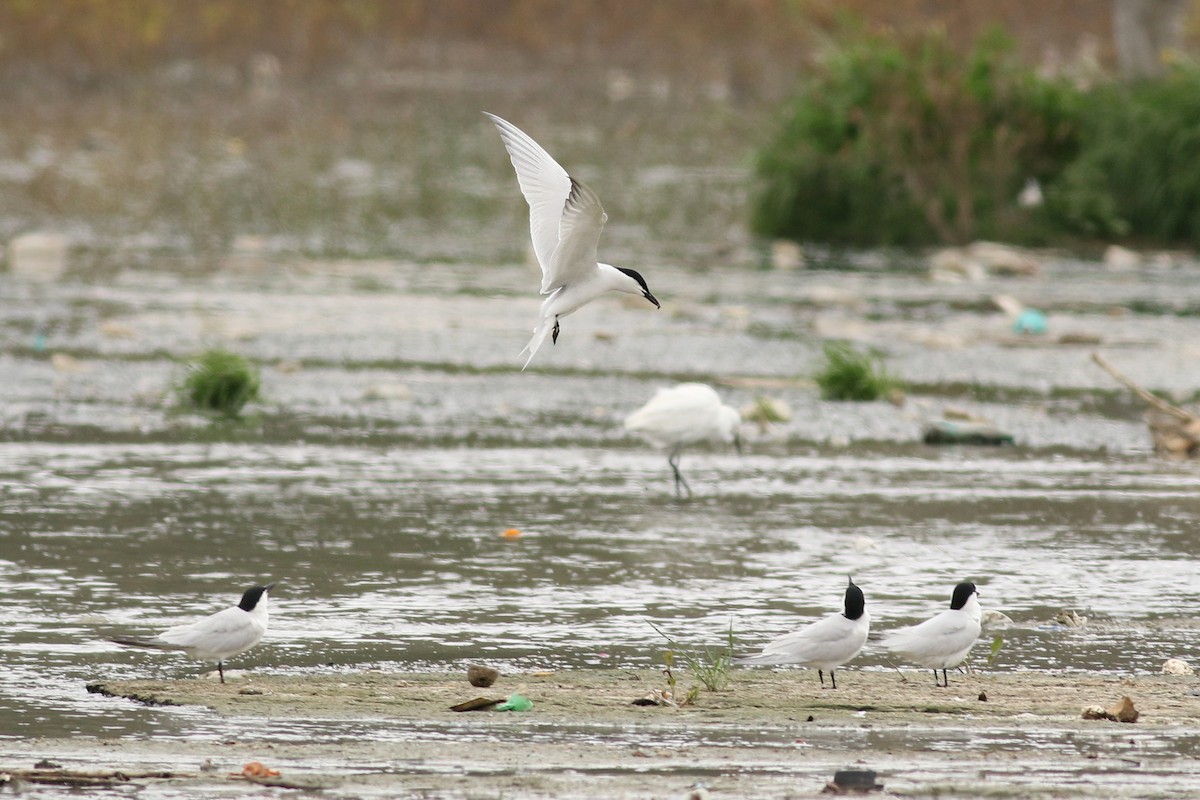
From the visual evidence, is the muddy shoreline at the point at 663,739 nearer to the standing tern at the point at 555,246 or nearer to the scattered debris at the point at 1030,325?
the standing tern at the point at 555,246

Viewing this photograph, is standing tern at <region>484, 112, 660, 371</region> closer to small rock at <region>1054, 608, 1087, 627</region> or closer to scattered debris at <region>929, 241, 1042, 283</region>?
small rock at <region>1054, 608, 1087, 627</region>

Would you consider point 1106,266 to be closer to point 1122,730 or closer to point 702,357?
point 702,357

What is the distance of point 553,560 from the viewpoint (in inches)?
390

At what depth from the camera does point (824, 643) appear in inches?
293

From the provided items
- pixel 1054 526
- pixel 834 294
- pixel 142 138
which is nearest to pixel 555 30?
pixel 142 138

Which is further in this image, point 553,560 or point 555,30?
point 555,30

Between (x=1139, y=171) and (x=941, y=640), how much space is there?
58.7 feet

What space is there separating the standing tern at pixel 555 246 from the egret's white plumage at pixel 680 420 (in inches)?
91.7

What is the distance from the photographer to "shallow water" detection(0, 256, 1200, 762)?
8.45 meters

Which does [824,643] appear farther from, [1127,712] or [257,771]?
[257,771]

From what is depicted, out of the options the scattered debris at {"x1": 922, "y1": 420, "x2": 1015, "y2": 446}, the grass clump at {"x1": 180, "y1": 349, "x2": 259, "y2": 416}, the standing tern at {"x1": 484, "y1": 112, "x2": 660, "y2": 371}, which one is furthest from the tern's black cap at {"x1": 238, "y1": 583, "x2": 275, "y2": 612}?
the scattered debris at {"x1": 922, "y1": 420, "x2": 1015, "y2": 446}

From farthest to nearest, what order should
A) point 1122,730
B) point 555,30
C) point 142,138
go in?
1. point 555,30
2. point 142,138
3. point 1122,730

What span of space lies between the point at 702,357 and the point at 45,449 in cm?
624

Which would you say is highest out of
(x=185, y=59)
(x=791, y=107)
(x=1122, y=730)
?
(x=185, y=59)
